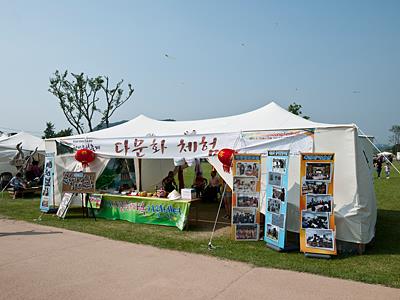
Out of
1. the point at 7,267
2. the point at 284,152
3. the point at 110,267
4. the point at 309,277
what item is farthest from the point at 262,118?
the point at 7,267

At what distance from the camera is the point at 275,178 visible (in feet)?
19.9

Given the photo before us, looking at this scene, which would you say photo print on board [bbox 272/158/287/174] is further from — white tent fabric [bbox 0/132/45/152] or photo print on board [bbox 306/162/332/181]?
white tent fabric [bbox 0/132/45/152]

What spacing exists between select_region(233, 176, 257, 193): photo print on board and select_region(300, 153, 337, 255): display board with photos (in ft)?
3.35

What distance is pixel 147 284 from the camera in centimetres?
428

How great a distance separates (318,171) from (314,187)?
0.88 feet

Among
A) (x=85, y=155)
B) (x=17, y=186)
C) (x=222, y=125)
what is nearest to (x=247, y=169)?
(x=222, y=125)

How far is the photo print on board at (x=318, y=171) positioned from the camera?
Answer: 219 inches

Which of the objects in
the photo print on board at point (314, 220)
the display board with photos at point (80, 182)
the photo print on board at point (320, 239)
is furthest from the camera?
the display board with photos at point (80, 182)

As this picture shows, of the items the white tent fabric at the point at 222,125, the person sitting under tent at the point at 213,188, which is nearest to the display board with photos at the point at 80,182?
the white tent fabric at the point at 222,125

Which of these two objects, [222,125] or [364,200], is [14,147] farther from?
[364,200]

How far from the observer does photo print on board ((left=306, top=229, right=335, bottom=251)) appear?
5422mm

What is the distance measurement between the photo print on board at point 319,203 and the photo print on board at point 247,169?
1.13m

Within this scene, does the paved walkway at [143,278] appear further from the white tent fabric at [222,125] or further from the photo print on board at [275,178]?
the white tent fabric at [222,125]

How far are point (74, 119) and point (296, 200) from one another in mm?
33300
